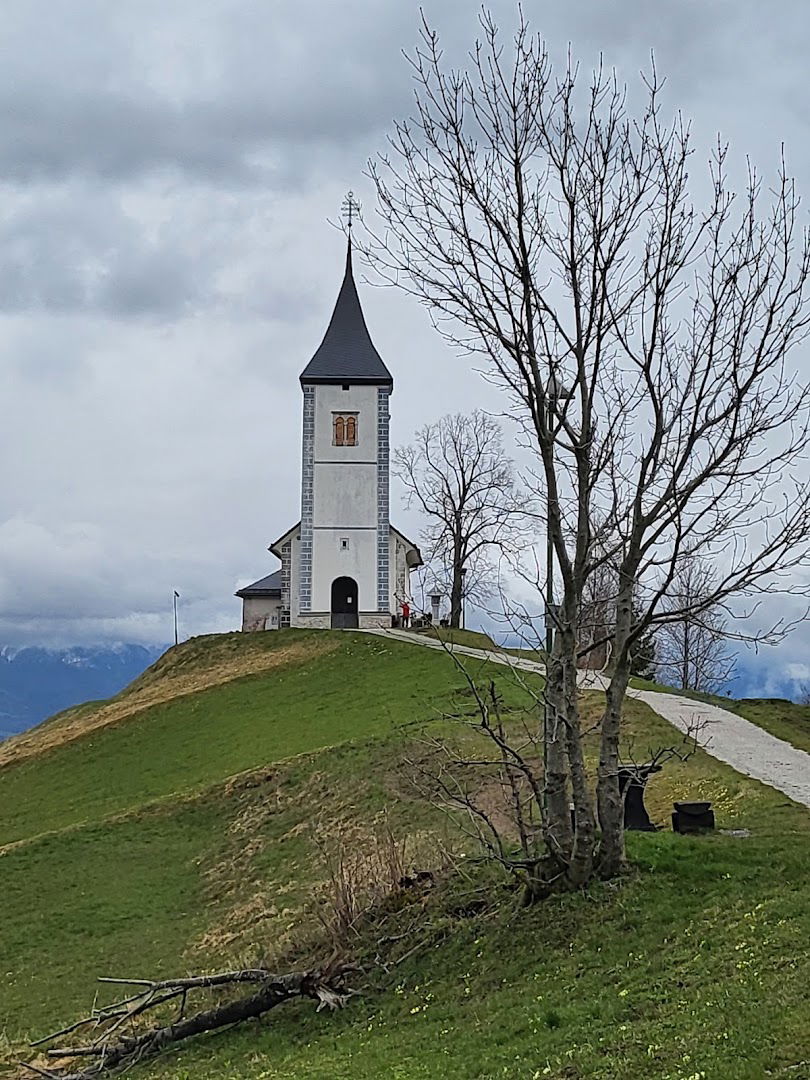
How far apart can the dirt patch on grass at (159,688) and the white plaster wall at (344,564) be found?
522 cm

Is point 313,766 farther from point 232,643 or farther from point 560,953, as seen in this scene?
point 232,643

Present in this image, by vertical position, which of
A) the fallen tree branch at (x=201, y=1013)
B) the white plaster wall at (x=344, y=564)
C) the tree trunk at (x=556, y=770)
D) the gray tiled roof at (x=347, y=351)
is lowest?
the fallen tree branch at (x=201, y=1013)

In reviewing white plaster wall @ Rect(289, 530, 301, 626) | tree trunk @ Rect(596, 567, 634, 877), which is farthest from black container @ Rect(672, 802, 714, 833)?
→ white plaster wall @ Rect(289, 530, 301, 626)

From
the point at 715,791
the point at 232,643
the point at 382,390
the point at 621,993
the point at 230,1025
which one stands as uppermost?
the point at 382,390

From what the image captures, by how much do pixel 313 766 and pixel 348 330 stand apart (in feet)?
99.0

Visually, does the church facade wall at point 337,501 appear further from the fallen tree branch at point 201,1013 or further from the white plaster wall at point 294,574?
the fallen tree branch at point 201,1013

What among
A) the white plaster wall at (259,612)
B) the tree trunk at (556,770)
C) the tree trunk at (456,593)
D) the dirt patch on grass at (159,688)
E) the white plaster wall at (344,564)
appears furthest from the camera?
the white plaster wall at (259,612)

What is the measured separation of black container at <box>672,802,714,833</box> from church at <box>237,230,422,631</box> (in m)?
33.4

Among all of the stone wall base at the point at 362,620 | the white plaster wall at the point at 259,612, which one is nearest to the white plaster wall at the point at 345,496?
the stone wall base at the point at 362,620

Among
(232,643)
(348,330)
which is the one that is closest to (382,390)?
(348,330)

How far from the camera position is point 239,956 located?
56.4 ft

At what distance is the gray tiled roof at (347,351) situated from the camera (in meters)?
50.4

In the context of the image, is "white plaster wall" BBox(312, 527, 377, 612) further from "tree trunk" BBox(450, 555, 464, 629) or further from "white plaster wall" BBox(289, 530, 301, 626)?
"tree trunk" BBox(450, 555, 464, 629)

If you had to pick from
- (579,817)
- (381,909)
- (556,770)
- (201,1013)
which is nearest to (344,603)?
(381,909)
